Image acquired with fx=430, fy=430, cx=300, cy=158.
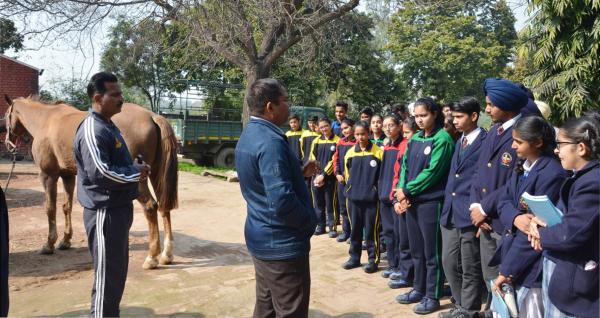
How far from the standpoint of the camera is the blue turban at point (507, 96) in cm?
300

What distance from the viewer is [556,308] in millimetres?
2119

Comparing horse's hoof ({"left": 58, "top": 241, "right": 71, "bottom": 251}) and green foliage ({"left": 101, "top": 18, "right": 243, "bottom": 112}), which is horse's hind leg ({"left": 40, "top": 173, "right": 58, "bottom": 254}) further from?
green foliage ({"left": 101, "top": 18, "right": 243, "bottom": 112})

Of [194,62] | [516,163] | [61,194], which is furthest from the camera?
[194,62]

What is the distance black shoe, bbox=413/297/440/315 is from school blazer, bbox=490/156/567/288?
1.26 m

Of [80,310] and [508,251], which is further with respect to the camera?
[80,310]

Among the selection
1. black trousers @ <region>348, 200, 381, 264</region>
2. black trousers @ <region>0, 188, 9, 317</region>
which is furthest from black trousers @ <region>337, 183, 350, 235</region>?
black trousers @ <region>0, 188, 9, 317</region>

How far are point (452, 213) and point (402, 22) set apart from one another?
27115mm

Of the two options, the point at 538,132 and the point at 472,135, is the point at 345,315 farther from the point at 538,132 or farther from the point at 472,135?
the point at 538,132

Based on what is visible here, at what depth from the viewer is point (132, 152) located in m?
4.92

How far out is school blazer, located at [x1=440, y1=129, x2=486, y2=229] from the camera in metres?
3.24

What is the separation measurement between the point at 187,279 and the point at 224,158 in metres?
11.0

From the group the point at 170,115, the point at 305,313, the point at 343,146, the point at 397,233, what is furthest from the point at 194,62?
the point at 305,313

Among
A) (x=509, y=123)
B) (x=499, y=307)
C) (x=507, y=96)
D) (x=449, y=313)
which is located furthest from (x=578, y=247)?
(x=449, y=313)

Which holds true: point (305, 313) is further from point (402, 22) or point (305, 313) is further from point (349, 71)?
point (402, 22)
